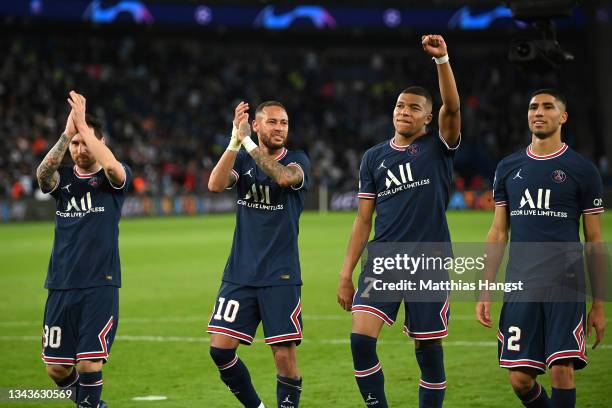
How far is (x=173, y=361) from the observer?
1037cm

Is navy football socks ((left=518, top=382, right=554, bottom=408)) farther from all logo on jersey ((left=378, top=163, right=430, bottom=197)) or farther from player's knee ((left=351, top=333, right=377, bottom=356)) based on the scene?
all logo on jersey ((left=378, top=163, right=430, bottom=197))

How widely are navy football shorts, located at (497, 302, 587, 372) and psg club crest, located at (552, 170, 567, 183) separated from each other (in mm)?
790

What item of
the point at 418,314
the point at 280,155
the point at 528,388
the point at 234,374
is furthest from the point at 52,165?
the point at 528,388

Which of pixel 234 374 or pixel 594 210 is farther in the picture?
pixel 234 374

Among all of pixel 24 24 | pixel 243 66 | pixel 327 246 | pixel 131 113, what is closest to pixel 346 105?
pixel 243 66

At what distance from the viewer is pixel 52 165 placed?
289 inches

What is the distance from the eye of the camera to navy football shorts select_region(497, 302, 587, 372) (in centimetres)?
631

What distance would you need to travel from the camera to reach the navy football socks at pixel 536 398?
6557 millimetres

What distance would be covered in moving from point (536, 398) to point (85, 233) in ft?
11.0

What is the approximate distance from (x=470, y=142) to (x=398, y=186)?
122ft

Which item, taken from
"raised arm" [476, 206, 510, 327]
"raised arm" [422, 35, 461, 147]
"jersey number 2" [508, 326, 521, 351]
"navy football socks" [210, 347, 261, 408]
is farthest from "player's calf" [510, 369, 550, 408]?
"navy football socks" [210, 347, 261, 408]

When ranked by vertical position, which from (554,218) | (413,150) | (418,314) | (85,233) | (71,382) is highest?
(413,150)

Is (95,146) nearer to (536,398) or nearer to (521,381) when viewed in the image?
(521,381)

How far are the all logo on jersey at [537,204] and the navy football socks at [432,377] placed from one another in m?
1.14
